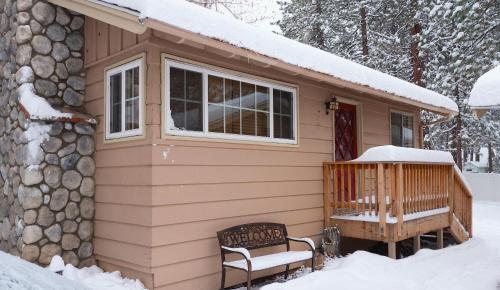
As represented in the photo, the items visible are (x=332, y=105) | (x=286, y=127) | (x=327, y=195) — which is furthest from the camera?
(x=332, y=105)

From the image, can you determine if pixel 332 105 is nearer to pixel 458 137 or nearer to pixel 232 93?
pixel 232 93

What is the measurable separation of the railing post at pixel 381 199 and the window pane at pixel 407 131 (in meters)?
3.96

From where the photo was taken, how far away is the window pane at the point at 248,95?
5.94 m

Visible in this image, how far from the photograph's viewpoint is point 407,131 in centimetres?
991

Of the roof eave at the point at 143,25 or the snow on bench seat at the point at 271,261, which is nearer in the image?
the roof eave at the point at 143,25

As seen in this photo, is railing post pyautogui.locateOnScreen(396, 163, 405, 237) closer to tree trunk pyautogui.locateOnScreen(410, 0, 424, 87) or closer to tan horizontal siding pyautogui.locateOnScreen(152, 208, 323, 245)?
tan horizontal siding pyautogui.locateOnScreen(152, 208, 323, 245)

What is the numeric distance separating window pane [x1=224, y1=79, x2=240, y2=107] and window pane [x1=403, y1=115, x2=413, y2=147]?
537 cm

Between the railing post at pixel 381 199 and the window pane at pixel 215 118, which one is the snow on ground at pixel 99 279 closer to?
the window pane at pixel 215 118

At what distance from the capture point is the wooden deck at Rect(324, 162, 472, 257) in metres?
6.23

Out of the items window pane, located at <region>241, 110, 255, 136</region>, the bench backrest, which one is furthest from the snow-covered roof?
the bench backrest

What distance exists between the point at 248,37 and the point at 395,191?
3.16 meters

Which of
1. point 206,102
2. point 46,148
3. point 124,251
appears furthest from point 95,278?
point 206,102

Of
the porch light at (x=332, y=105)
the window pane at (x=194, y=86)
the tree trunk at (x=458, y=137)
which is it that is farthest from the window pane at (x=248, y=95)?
the tree trunk at (x=458, y=137)

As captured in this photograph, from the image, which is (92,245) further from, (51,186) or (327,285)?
(327,285)
